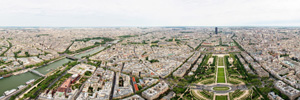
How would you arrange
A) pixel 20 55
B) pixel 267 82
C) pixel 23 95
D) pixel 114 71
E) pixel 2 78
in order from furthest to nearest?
pixel 20 55
pixel 114 71
pixel 2 78
pixel 267 82
pixel 23 95

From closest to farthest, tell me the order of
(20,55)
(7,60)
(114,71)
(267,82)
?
(267,82)
(114,71)
(7,60)
(20,55)

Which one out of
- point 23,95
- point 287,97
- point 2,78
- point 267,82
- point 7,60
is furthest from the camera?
point 7,60

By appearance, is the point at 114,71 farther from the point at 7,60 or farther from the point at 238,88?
the point at 7,60

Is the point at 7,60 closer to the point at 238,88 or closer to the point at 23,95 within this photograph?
the point at 23,95

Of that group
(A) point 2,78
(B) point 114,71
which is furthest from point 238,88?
(A) point 2,78

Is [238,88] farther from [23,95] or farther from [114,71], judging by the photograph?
[23,95]

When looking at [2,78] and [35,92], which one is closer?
[35,92]

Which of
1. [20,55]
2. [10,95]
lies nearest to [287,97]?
[10,95]

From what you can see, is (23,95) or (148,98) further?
(23,95)

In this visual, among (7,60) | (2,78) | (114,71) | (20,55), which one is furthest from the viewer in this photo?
(20,55)
